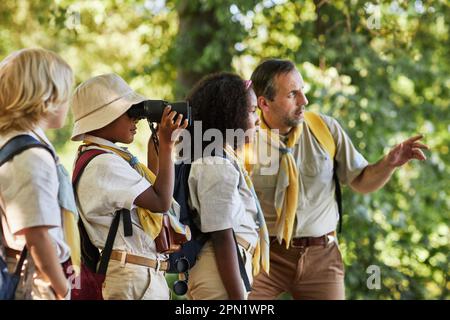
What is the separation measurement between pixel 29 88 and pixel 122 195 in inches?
20.9

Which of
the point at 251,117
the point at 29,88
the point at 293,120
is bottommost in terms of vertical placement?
the point at 293,120

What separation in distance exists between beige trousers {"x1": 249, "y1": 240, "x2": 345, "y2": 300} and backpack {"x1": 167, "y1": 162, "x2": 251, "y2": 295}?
0.87 metres

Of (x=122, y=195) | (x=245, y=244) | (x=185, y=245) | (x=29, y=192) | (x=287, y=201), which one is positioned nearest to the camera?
(x=29, y=192)

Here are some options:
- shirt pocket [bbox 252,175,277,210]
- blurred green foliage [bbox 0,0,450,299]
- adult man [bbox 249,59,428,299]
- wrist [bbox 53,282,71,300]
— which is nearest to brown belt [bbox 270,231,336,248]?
adult man [bbox 249,59,428,299]

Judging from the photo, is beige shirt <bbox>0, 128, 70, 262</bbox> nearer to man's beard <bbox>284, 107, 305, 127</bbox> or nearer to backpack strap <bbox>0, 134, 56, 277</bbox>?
backpack strap <bbox>0, 134, 56, 277</bbox>

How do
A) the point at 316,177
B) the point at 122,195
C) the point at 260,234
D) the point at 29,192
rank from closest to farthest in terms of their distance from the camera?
the point at 29,192, the point at 122,195, the point at 260,234, the point at 316,177

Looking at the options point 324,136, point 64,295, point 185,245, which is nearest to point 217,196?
point 185,245

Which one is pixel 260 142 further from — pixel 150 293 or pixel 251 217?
pixel 150 293

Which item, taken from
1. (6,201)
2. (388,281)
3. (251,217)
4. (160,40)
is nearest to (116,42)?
(160,40)

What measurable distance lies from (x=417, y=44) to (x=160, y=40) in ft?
7.41

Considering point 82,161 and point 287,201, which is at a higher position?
point 82,161

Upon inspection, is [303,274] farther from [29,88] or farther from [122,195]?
[29,88]

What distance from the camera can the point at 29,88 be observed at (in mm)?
2555

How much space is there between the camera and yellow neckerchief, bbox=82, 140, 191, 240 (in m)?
2.99
